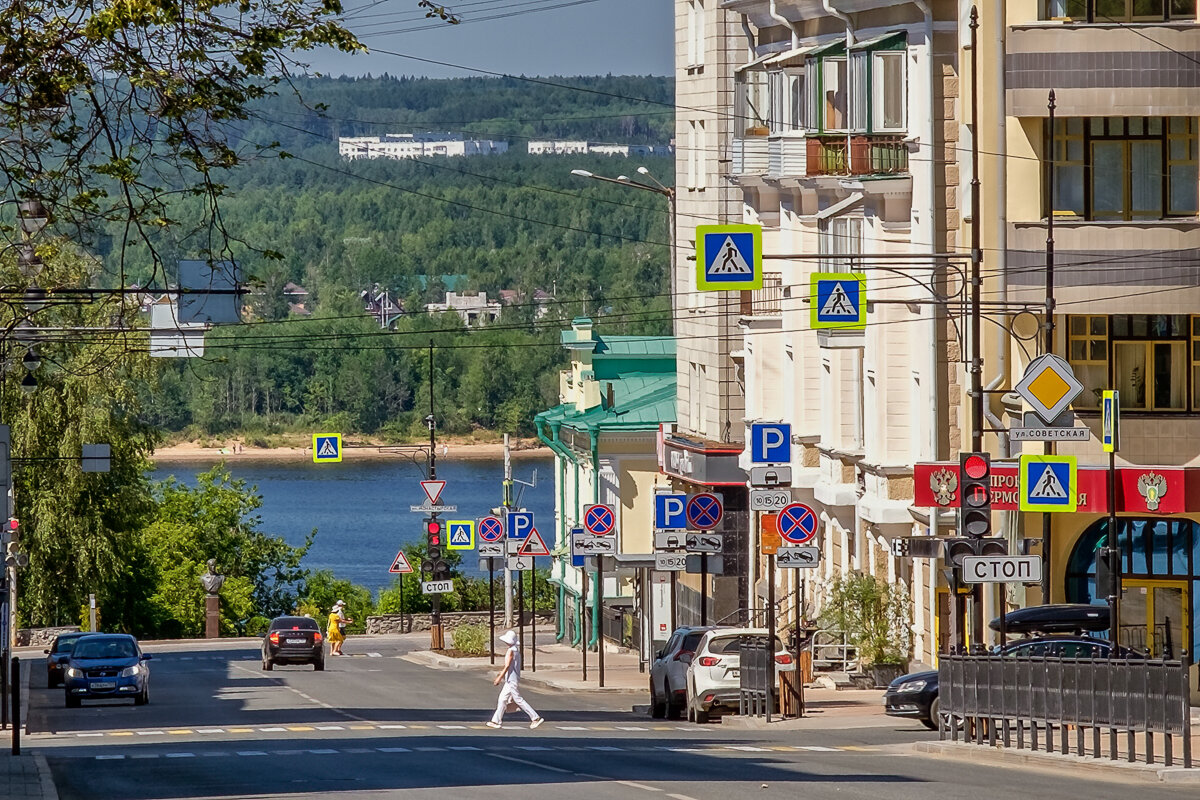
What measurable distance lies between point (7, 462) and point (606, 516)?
16.2 m

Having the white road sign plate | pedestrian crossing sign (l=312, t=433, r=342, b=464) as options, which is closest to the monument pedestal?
pedestrian crossing sign (l=312, t=433, r=342, b=464)

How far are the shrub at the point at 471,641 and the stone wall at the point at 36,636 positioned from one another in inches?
482

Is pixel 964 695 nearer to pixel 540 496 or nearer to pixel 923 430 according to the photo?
pixel 923 430

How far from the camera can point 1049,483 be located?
25062mm

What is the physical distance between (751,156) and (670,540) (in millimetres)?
9585

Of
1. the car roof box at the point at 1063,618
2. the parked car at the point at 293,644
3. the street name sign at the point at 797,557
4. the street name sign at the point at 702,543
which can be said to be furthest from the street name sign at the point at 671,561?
the parked car at the point at 293,644

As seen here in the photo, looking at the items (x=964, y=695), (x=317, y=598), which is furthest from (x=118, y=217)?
(x=317, y=598)

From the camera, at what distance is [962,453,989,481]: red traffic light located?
2556 centimetres

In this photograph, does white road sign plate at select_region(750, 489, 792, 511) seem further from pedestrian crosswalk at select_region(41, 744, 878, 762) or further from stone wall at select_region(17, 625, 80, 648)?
stone wall at select_region(17, 625, 80, 648)

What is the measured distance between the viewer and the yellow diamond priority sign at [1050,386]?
2636 cm

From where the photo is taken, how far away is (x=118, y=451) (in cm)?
6209

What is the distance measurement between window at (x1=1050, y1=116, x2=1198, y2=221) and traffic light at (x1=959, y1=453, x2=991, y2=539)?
8.84 metres

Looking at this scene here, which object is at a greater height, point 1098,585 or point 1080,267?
point 1080,267

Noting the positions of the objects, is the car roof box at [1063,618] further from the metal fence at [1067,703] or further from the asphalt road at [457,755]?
the metal fence at [1067,703]
